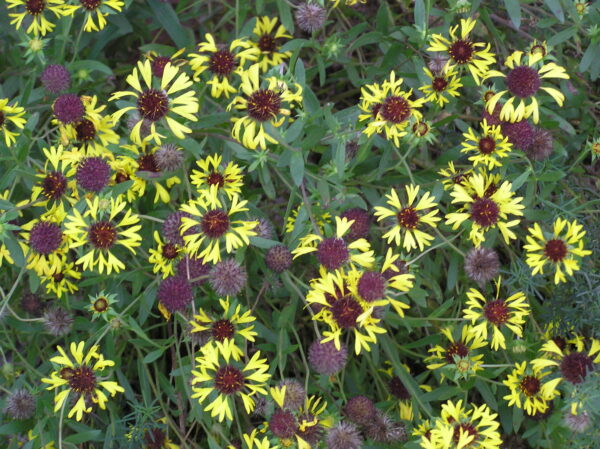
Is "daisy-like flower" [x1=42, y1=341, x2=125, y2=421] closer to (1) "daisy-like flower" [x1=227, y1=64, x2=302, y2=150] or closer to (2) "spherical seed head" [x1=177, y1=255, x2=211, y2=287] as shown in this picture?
(2) "spherical seed head" [x1=177, y1=255, x2=211, y2=287]

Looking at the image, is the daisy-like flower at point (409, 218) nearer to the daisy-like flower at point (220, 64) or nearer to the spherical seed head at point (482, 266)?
the spherical seed head at point (482, 266)

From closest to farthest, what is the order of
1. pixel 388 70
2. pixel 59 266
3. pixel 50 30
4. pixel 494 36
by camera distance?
pixel 59 266, pixel 50 30, pixel 388 70, pixel 494 36

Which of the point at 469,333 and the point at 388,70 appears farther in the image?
the point at 388,70

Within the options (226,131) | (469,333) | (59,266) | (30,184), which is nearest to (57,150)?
(30,184)

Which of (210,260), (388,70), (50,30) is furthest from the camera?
(388,70)

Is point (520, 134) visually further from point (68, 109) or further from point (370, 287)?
point (68, 109)

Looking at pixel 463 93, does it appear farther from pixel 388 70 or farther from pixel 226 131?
pixel 226 131

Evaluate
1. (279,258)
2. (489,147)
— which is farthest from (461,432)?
(489,147)

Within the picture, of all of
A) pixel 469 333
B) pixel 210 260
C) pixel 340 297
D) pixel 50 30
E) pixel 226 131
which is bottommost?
pixel 469 333
